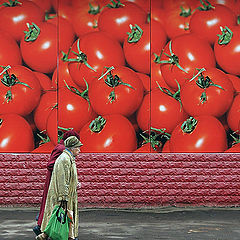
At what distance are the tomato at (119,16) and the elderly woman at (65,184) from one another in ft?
13.6

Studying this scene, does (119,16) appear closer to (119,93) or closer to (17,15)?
(119,93)

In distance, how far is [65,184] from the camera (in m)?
7.59

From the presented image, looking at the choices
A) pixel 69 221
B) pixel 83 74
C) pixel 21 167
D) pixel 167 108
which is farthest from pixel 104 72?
pixel 69 221

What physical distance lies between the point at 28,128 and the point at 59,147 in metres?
3.42

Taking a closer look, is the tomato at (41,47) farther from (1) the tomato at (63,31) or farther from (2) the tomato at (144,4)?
(2) the tomato at (144,4)

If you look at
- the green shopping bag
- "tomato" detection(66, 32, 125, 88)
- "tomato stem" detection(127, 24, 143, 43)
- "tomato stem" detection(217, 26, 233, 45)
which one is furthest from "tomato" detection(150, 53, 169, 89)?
A: the green shopping bag

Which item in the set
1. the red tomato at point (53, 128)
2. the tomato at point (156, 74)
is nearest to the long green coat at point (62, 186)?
the red tomato at point (53, 128)

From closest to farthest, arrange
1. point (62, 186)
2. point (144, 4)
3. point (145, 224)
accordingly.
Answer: point (62, 186)
point (145, 224)
point (144, 4)

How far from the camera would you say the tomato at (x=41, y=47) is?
11500 millimetres

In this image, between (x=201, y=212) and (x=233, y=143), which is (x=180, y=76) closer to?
(x=233, y=143)

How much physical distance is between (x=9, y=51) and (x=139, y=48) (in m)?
2.43

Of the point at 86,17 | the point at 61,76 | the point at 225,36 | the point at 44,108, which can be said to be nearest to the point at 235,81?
the point at 225,36

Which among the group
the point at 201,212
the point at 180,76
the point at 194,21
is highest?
the point at 194,21

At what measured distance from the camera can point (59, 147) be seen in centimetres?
820
